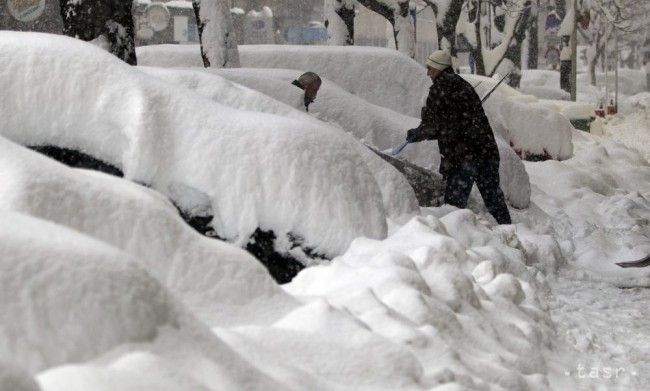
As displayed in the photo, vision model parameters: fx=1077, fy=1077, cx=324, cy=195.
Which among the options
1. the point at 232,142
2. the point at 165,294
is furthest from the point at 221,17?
the point at 165,294

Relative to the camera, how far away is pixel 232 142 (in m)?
4.90

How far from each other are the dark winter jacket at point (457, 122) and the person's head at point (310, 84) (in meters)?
0.91

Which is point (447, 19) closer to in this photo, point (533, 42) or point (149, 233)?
point (533, 42)

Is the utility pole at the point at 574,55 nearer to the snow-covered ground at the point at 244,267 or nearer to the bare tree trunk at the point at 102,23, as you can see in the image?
the snow-covered ground at the point at 244,267

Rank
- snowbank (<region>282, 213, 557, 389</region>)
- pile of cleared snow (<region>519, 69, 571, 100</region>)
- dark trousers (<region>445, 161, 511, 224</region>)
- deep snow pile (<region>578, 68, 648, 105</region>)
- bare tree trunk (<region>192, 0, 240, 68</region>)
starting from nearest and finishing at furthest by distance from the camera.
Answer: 1. snowbank (<region>282, 213, 557, 389</region>)
2. dark trousers (<region>445, 161, 511, 224</region>)
3. bare tree trunk (<region>192, 0, 240, 68</region>)
4. pile of cleared snow (<region>519, 69, 571, 100</region>)
5. deep snow pile (<region>578, 68, 648, 105</region>)

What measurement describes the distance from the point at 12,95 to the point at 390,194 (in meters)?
2.16

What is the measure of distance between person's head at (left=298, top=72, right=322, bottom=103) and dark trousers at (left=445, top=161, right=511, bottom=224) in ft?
4.09

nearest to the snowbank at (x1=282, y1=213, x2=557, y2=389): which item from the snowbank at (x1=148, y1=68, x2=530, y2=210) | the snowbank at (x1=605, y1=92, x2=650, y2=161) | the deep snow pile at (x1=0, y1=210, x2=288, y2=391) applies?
the deep snow pile at (x1=0, y1=210, x2=288, y2=391)

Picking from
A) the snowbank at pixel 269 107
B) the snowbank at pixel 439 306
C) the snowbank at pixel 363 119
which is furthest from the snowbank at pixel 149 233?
the snowbank at pixel 363 119

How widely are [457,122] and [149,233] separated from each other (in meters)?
5.28

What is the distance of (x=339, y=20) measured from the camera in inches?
645

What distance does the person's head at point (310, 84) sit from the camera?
855 cm

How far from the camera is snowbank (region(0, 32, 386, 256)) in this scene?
15.8 feet

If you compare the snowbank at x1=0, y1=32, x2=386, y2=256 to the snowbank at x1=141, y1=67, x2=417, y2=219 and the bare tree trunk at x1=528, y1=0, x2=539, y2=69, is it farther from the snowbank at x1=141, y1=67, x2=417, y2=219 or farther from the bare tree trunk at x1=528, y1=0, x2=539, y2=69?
the bare tree trunk at x1=528, y1=0, x2=539, y2=69
